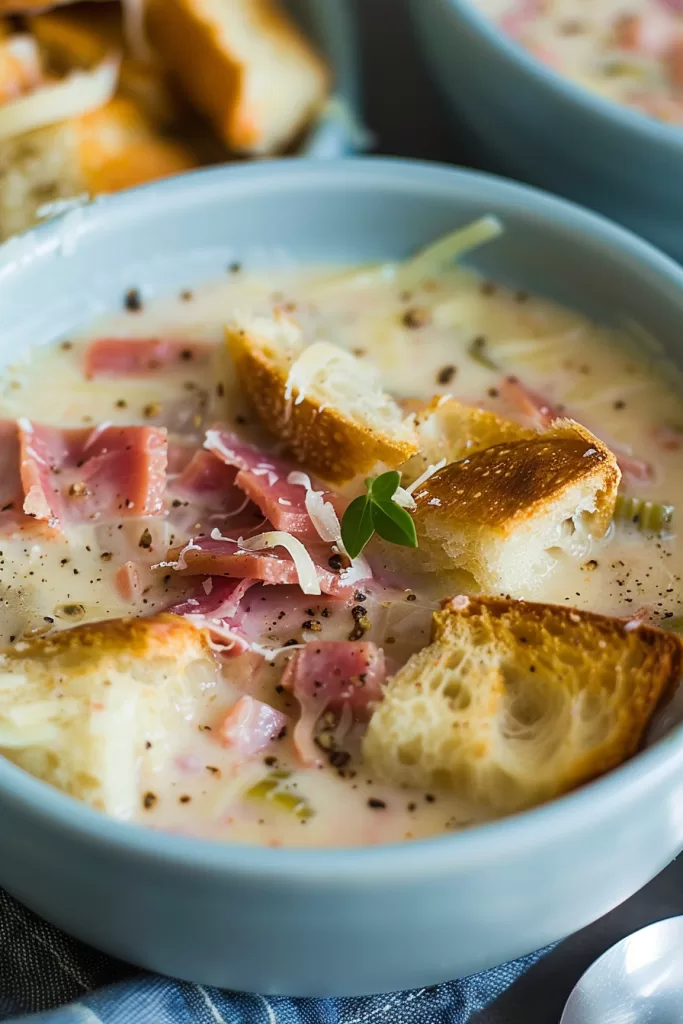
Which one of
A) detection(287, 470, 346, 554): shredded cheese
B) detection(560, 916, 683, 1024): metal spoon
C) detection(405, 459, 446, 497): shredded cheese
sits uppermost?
detection(405, 459, 446, 497): shredded cheese

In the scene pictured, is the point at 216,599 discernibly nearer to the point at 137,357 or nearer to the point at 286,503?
the point at 286,503

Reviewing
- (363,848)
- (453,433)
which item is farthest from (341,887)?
(453,433)

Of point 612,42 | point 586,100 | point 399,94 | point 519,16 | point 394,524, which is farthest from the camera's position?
point 399,94

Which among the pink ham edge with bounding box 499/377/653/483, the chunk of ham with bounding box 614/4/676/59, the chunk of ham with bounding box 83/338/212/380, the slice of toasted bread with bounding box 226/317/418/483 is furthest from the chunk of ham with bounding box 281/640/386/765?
the chunk of ham with bounding box 614/4/676/59

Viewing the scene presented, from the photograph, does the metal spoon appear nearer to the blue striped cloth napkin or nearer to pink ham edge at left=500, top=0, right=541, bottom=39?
the blue striped cloth napkin

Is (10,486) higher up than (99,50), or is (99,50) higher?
(99,50)

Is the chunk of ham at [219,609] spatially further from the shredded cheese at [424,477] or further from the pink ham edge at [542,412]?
the pink ham edge at [542,412]

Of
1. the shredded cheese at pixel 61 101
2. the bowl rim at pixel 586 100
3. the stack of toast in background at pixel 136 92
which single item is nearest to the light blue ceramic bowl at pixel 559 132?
the bowl rim at pixel 586 100
